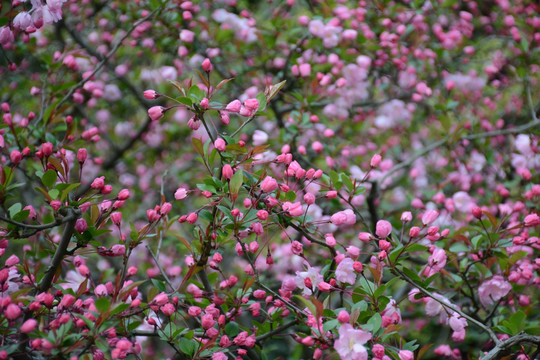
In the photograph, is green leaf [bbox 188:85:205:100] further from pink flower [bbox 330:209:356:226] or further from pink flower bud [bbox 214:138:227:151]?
pink flower [bbox 330:209:356:226]

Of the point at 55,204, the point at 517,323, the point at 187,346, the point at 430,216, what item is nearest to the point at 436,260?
the point at 430,216

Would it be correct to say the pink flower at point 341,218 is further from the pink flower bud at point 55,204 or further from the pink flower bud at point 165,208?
the pink flower bud at point 55,204

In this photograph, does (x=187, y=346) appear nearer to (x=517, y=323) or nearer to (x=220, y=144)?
(x=220, y=144)

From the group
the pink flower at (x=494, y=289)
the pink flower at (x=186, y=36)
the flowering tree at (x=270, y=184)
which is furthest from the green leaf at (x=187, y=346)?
the pink flower at (x=186, y=36)

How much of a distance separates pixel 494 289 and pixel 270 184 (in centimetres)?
93

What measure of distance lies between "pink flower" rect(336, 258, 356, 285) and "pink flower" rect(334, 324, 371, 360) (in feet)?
0.71

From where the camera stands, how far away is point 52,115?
1808 millimetres

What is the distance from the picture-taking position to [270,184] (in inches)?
44.6

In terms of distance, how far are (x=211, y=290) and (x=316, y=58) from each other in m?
1.55

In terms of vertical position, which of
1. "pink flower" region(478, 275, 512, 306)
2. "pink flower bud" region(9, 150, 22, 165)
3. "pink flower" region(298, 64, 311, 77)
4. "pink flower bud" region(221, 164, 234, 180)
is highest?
"pink flower bud" region(221, 164, 234, 180)

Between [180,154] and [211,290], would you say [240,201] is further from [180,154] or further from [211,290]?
[211,290]

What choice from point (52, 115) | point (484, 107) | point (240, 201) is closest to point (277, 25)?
point (240, 201)

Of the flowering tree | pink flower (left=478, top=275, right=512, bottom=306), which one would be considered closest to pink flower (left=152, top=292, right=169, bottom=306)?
the flowering tree

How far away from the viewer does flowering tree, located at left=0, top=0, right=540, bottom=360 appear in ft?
3.88
